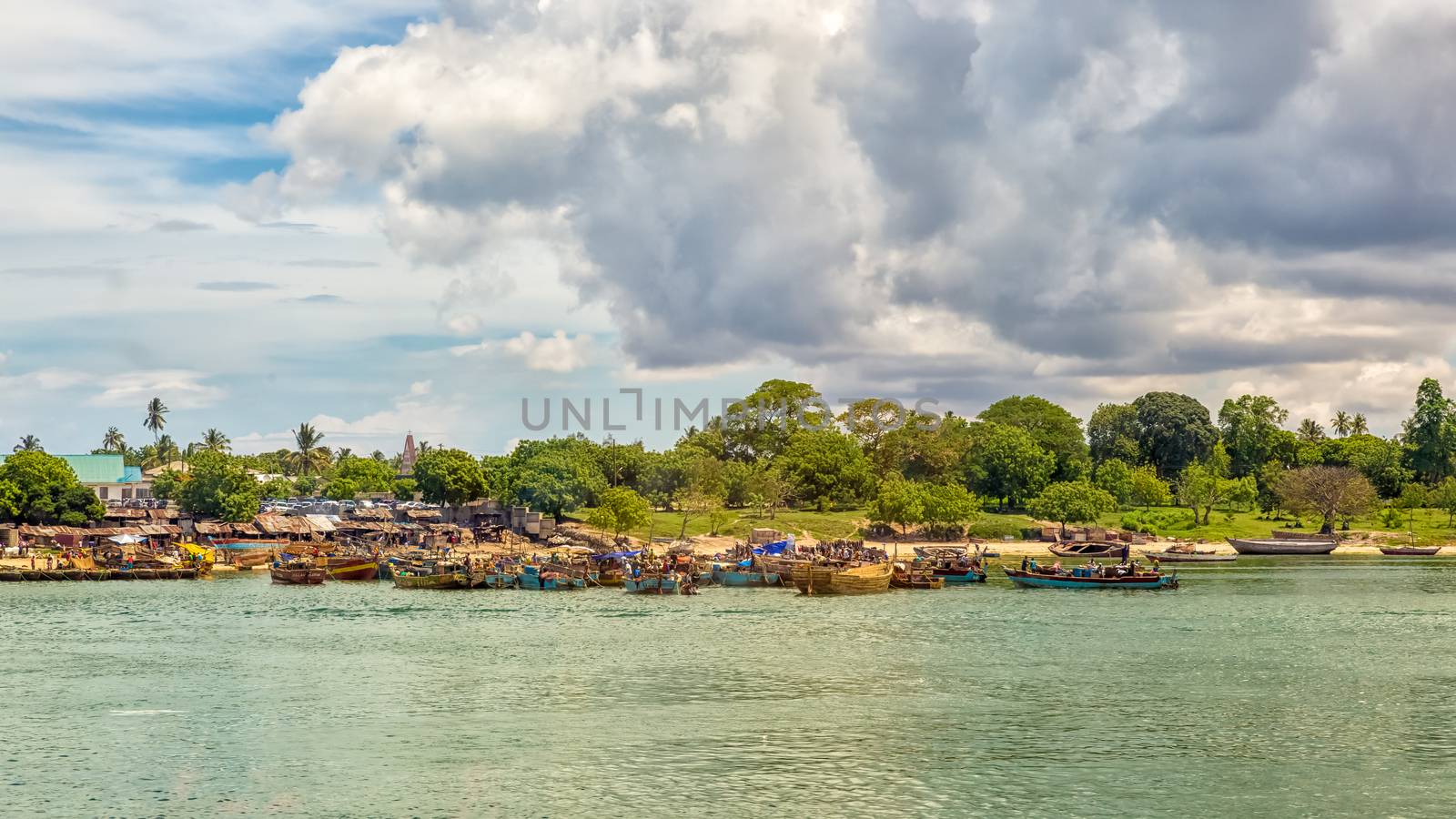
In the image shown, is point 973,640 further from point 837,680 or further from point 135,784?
point 135,784

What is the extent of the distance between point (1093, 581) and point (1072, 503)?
64.2 metres

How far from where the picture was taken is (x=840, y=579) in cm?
11194

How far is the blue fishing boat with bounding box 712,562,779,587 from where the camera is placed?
413 ft

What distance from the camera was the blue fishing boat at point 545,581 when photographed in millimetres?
122375

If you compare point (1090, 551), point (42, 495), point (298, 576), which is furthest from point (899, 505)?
point (42, 495)

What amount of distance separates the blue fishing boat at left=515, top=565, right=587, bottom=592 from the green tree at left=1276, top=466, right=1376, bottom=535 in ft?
353

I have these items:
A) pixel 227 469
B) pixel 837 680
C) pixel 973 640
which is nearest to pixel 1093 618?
pixel 973 640

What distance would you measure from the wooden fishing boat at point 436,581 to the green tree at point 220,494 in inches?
2452

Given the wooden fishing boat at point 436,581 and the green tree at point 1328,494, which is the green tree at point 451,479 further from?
the green tree at point 1328,494

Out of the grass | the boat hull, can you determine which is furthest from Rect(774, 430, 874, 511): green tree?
the boat hull

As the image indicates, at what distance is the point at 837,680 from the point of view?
205 ft

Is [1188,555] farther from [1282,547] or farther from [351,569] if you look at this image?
[351,569]

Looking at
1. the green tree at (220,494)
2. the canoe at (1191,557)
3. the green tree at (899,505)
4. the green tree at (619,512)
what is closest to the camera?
the green tree at (619,512)

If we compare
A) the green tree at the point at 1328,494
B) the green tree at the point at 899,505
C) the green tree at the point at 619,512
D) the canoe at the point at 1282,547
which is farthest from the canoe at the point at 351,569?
the green tree at the point at 1328,494
